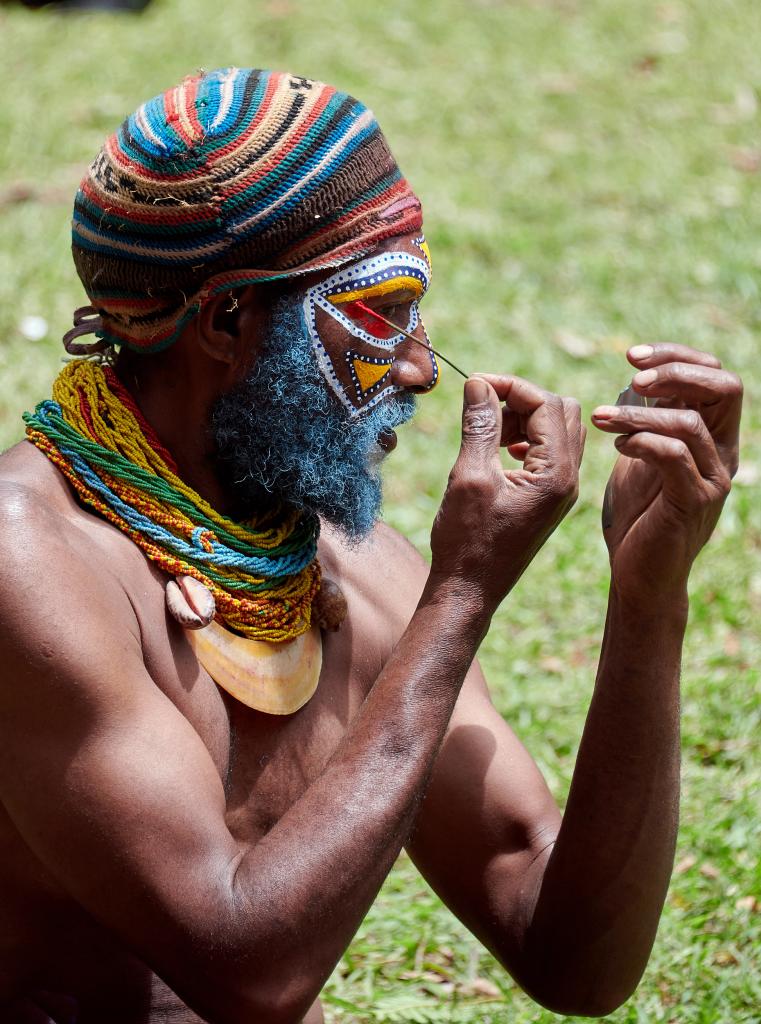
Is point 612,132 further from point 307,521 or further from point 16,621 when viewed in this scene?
point 16,621

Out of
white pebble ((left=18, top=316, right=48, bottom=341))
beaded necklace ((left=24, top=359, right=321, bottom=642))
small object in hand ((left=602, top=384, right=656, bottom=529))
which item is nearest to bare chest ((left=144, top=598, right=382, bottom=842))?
beaded necklace ((left=24, top=359, right=321, bottom=642))

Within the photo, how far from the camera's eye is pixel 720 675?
208 inches

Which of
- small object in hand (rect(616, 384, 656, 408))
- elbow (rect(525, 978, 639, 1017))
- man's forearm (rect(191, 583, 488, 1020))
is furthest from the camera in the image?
elbow (rect(525, 978, 639, 1017))

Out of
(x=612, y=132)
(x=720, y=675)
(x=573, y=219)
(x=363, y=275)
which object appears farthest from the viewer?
(x=612, y=132)

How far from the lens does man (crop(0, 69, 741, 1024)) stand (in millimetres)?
2453

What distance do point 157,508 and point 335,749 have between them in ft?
1.93

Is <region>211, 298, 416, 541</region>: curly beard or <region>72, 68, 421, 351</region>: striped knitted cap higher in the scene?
<region>72, 68, 421, 351</region>: striped knitted cap

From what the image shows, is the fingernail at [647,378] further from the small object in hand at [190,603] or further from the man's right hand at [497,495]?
the small object in hand at [190,603]

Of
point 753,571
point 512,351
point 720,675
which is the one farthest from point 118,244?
point 512,351

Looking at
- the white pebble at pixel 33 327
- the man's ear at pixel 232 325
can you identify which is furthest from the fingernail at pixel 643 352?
the white pebble at pixel 33 327

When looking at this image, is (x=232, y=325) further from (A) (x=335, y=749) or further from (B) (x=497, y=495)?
(A) (x=335, y=749)

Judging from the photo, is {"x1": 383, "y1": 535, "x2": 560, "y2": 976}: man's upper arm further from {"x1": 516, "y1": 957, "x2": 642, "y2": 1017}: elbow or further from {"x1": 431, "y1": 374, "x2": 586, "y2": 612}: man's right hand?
{"x1": 431, "y1": 374, "x2": 586, "y2": 612}: man's right hand

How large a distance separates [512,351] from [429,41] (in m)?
3.90

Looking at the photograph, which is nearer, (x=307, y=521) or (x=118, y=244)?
(x=118, y=244)
